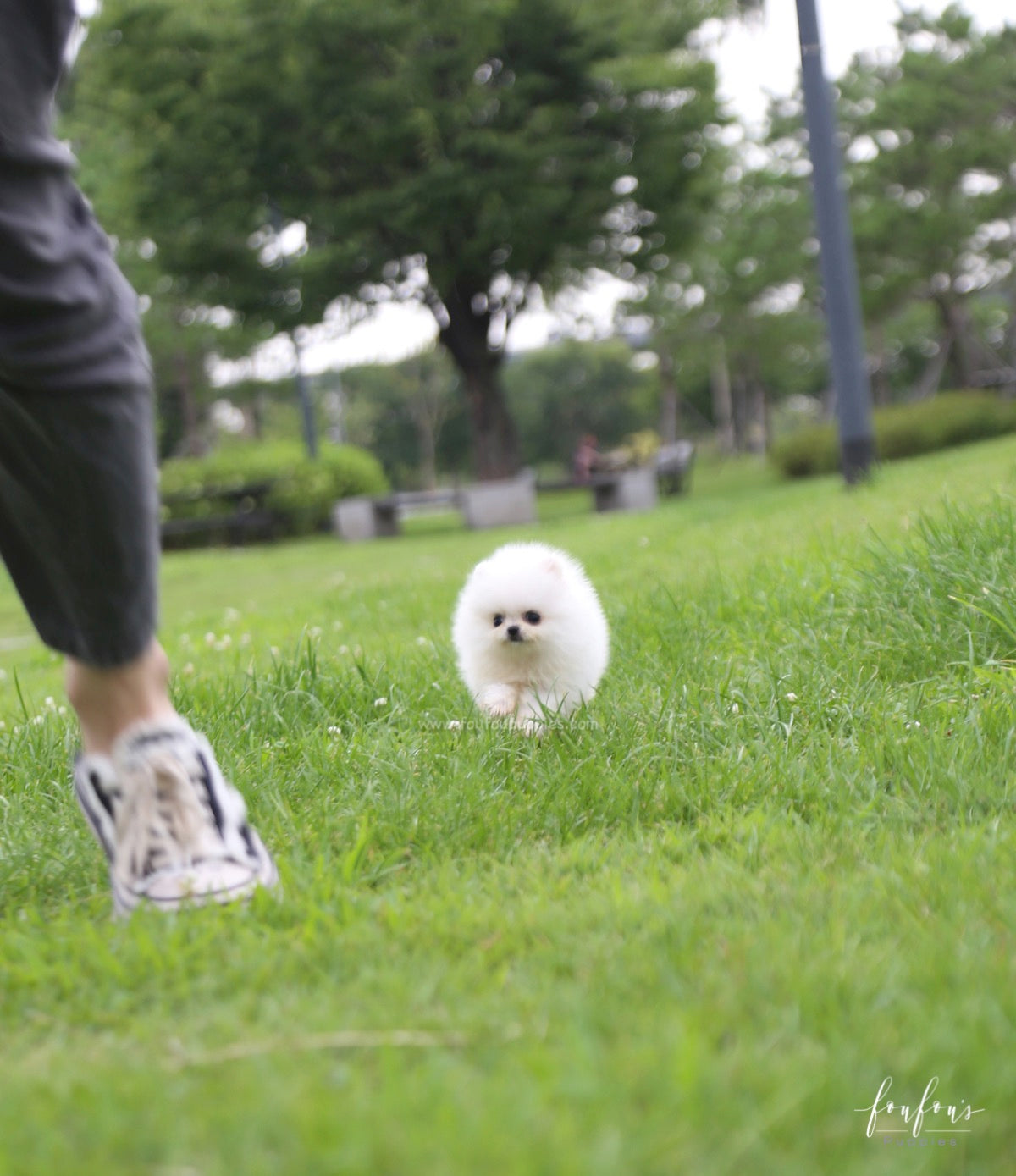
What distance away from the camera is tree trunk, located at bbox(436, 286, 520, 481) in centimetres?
2038

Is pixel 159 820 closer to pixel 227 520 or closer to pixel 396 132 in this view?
pixel 396 132

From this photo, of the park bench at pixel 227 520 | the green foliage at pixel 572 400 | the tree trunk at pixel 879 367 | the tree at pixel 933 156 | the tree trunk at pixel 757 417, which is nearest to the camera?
the park bench at pixel 227 520

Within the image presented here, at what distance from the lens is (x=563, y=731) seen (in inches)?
110

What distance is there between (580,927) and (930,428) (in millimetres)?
20021

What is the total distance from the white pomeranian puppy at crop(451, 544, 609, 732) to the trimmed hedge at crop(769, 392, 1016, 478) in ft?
57.2

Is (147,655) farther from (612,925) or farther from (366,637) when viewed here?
(366,637)

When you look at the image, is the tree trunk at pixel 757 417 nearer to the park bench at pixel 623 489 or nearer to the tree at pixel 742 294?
the tree at pixel 742 294

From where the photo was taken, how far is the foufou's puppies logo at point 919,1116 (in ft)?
3.94

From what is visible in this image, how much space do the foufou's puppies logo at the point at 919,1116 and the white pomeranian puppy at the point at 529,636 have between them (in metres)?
1.91

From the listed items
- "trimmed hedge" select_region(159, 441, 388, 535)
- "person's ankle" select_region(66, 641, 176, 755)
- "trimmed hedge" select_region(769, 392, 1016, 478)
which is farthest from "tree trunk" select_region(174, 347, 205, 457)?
"person's ankle" select_region(66, 641, 176, 755)

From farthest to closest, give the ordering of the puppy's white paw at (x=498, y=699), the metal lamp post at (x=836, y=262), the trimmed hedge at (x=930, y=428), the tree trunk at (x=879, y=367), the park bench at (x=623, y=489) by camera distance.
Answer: the tree trunk at (x=879, y=367) < the trimmed hedge at (x=930, y=428) < the park bench at (x=623, y=489) < the metal lamp post at (x=836, y=262) < the puppy's white paw at (x=498, y=699)

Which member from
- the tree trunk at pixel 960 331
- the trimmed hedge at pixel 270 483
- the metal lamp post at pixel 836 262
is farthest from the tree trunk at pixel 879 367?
the metal lamp post at pixel 836 262

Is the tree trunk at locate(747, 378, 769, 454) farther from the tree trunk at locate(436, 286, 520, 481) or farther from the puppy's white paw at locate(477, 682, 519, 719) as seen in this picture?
the puppy's white paw at locate(477, 682, 519, 719)

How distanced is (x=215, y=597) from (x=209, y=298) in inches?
432
